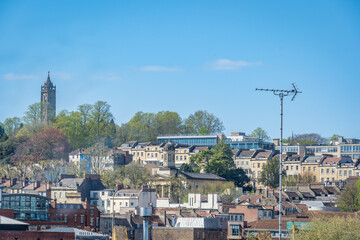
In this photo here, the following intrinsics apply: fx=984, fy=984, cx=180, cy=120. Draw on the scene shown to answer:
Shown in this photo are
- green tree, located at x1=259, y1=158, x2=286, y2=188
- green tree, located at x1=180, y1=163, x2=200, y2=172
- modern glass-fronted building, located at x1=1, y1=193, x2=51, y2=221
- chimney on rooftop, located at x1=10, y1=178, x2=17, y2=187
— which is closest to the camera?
modern glass-fronted building, located at x1=1, y1=193, x2=51, y2=221

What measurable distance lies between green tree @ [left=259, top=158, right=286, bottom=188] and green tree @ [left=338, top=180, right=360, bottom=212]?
26319 millimetres

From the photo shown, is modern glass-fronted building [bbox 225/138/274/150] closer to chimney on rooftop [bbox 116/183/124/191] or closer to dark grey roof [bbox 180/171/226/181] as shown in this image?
dark grey roof [bbox 180/171/226/181]

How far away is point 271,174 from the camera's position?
154m

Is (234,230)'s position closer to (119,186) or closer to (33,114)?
(119,186)

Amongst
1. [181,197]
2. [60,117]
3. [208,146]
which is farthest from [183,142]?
[181,197]

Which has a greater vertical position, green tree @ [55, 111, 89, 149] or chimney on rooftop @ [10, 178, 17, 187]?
green tree @ [55, 111, 89, 149]

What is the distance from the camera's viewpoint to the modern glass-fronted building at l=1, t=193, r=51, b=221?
301 ft

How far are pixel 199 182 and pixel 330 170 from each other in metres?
26.7

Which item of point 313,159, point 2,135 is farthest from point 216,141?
point 2,135

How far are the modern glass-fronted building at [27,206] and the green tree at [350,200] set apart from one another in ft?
137

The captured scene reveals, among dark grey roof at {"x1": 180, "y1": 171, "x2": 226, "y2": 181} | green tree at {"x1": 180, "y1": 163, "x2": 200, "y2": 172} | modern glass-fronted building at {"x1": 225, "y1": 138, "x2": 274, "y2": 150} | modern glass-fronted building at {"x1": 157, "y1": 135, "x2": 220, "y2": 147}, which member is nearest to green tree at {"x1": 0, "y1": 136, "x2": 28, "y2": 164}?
modern glass-fronted building at {"x1": 157, "y1": 135, "x2": 220, "y2": 147}

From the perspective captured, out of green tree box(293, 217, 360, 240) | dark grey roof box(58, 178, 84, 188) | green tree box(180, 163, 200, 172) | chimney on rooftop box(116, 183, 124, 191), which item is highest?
green tree box(180, 163, 200, 172)

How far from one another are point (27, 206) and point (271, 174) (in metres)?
67.0

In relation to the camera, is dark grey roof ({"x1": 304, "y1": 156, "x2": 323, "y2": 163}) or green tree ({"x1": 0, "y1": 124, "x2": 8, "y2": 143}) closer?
dark grey roof ({"x1": 304, "y1": 156, "x2": 323, "y2": 163})
